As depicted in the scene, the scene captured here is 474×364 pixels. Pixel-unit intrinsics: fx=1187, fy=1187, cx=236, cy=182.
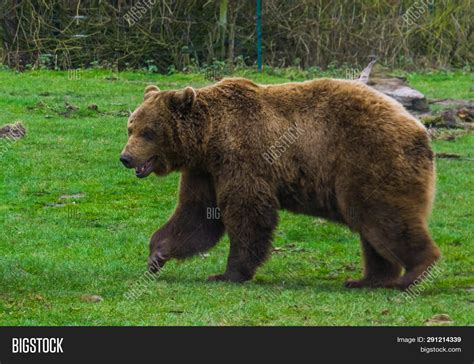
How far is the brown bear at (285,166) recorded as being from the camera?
995 cm

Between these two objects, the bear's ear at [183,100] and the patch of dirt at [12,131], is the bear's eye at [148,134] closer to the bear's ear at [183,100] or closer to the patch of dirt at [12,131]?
the bear's ear at [183,100]

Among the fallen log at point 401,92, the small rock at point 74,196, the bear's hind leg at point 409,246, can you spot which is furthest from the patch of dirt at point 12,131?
the bear's hind leg at point 409,246

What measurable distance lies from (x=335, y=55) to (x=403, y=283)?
57.5 ft

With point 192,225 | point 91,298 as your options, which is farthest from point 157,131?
point 91,298

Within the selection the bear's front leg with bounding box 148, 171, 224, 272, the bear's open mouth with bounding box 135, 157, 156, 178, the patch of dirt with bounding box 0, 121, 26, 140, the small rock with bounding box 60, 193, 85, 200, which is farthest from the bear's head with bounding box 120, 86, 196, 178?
the patch of dirt with bounding box 0, 121, 26, 140

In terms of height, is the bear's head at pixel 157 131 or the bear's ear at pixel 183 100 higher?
the bear's ear at pixel 183 100

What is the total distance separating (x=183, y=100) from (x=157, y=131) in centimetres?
37

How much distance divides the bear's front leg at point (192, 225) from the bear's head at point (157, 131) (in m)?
0.29

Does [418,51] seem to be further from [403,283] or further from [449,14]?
[403,283]

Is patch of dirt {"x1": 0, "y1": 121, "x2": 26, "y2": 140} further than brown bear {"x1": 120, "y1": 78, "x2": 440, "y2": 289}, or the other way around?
patch of dirt {"x1": 0, "y1": 121, "x2": 26, "y2": 140}

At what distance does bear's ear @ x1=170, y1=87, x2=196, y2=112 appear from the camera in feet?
35.0

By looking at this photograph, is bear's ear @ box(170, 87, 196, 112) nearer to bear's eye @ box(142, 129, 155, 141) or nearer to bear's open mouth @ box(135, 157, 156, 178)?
bear's eye @ box(142, 129, 155, 141)
